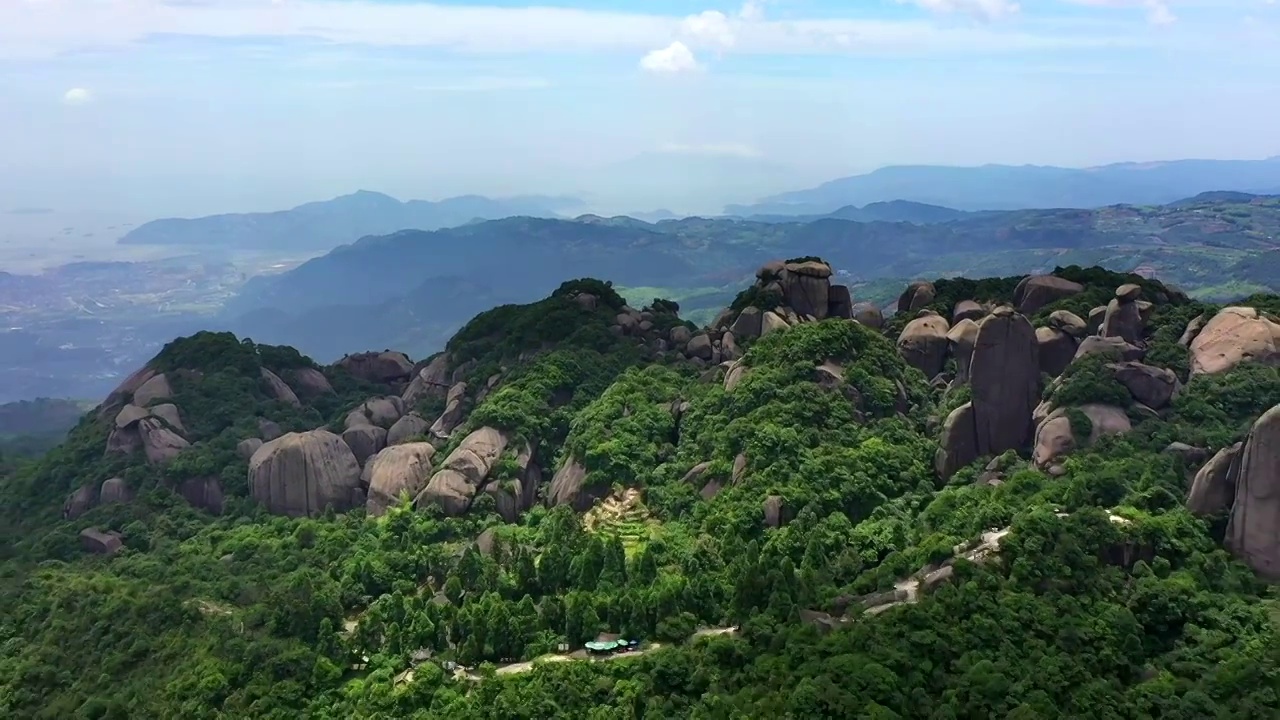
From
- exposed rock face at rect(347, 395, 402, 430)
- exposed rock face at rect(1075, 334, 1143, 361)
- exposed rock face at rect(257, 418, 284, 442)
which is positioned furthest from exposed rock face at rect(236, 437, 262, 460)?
exposed rock face at rect(1075, 334, 1143, 361)

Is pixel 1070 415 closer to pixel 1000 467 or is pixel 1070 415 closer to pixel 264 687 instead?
pixel 1000 467

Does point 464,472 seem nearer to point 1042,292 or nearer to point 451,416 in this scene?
point 451,416

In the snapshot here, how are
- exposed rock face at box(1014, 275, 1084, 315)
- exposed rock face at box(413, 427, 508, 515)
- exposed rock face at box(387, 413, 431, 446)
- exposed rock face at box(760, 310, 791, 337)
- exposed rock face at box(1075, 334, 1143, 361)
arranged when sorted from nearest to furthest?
exposed rock face at box(1075, 334, 1143, 361) < exposed rock face at box(413, 427, 508, 515) < exposed rock face at box(387, 413, 431, 446) < exposed rock face at box(1014, 275, 1084, 315) < exposed rock face at box(760, 310, 791, 337)

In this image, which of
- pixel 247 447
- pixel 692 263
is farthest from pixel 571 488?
pixel 692 263

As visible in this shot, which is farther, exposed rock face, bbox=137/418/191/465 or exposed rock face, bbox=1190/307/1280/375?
exposed rock face, bbox=137/418/191/465

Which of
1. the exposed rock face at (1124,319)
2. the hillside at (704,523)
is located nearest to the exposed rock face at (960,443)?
the hillside at (704,523)

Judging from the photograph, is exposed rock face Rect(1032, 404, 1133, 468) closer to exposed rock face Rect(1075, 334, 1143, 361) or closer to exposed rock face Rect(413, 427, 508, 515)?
exposed rock face Rect(1075, 334, 1143, 361)

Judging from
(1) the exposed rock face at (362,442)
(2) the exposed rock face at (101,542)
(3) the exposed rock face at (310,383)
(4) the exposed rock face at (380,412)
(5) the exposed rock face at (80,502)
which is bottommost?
(2) the exposed rock face at (101,542)

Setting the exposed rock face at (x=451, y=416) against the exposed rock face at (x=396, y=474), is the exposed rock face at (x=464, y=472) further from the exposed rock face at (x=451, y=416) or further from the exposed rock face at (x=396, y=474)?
the exposed rock face at (x=451, y=416)
